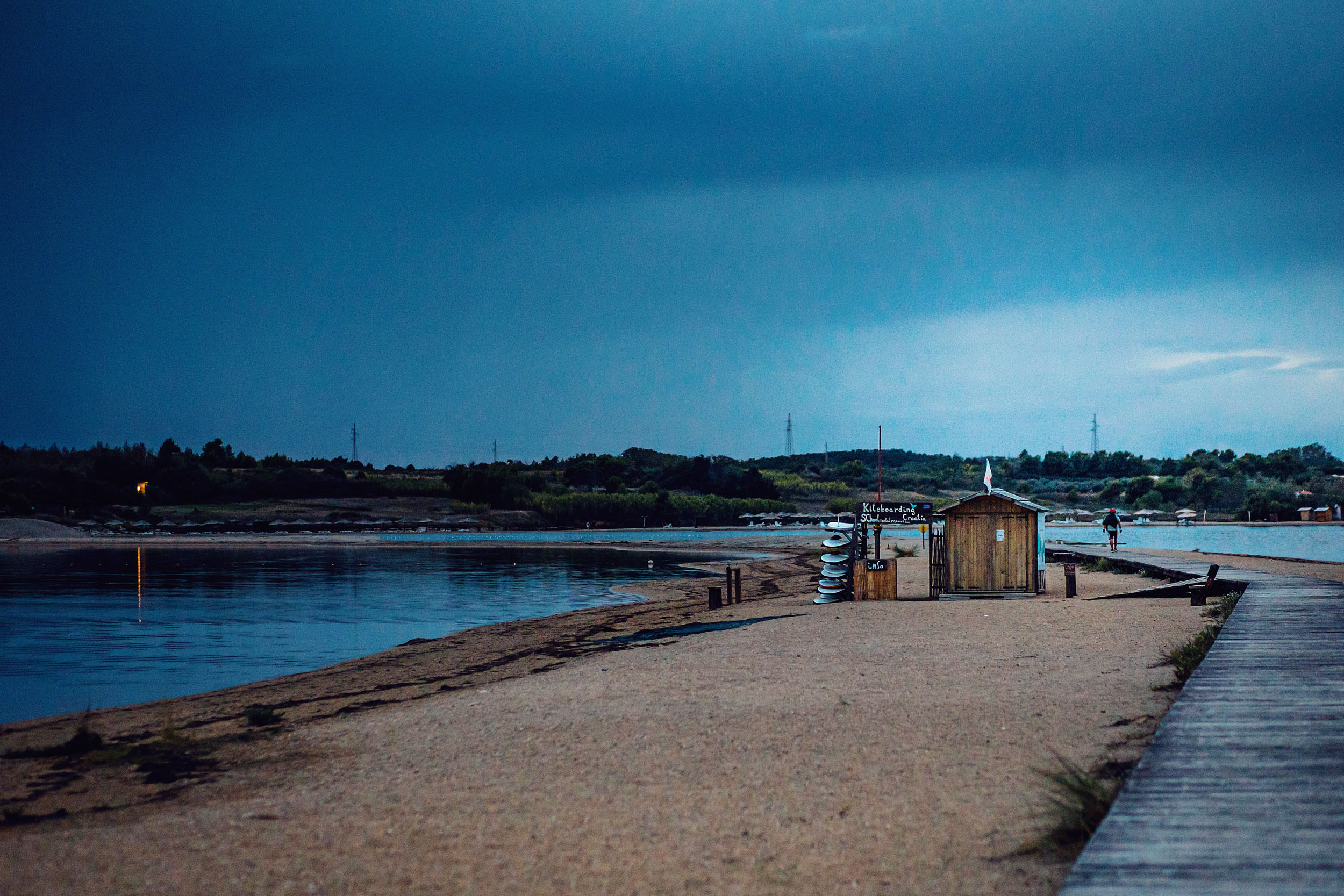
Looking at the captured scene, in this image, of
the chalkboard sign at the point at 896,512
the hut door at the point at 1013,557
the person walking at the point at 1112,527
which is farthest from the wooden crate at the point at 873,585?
the person walking at the point at 1112,527

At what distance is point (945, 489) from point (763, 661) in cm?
13934

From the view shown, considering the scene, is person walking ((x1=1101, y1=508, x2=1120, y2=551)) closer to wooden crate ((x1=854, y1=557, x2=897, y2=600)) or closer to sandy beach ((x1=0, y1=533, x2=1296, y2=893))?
wooden crate ((x1=854, y1=557, x2=897, y2=600))

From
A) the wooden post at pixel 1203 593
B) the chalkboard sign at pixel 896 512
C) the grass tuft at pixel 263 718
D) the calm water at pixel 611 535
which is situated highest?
the chalkboard sign at pixel 896 512

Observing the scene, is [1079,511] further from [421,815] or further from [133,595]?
[421,815]

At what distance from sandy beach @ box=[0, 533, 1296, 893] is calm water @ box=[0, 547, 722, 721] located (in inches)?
107

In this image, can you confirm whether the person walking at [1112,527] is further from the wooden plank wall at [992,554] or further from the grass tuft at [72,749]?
the grass tuft at [72,749]

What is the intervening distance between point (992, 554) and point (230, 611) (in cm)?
1802

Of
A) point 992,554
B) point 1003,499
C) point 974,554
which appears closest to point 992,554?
point 992,554

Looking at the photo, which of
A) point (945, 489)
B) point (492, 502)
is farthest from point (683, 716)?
point (945, 489)

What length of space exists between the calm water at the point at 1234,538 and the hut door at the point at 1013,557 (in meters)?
19.4

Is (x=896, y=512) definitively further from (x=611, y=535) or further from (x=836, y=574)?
(x=611, y=535)

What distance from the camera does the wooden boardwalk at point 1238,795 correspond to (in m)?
3.95

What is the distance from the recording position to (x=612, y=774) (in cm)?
708

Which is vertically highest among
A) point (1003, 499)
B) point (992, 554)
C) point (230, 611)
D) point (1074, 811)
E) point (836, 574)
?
point (1003, 499)
